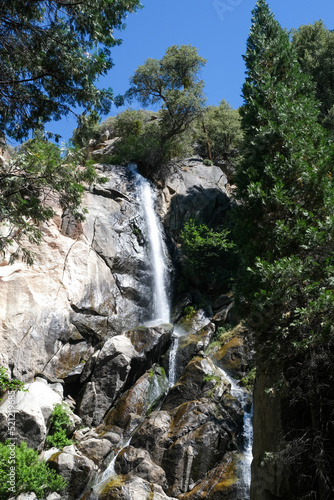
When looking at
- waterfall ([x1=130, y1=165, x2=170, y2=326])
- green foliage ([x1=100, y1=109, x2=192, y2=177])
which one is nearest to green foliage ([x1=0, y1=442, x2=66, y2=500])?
waterfall ([x1=130, y1=165, x2=170, y2=326])

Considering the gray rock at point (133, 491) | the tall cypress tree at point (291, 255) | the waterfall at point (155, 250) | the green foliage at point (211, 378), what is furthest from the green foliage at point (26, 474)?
the waterfall at point (155, 250)

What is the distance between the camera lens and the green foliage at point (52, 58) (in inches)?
300

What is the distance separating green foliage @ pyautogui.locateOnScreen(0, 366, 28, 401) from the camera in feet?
38.0

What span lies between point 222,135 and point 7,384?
78.3 ft

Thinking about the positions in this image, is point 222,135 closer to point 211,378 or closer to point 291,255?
point 211,378

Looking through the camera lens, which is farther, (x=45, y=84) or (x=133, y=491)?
(x=133, y=491)

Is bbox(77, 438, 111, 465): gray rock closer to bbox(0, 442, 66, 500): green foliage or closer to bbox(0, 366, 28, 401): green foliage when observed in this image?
bbox(0, 442, 66, 500): green foliage

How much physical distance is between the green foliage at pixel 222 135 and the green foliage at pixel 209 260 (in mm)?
10572

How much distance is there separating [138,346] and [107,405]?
2566 mm

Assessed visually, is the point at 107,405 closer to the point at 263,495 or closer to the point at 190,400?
the point at 190,400

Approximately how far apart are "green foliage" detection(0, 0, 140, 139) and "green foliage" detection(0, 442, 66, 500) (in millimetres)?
8007

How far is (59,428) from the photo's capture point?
12.3m

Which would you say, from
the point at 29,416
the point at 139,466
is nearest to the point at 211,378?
the point at 139,466

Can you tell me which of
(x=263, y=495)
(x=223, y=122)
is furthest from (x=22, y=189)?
(x=223, y=122)
